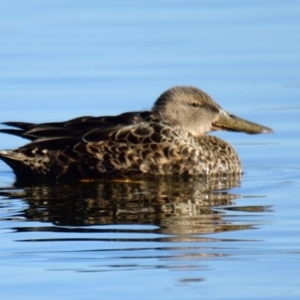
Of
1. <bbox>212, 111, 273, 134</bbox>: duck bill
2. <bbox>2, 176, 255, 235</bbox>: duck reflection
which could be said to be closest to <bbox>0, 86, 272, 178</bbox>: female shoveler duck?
<bbox>2, 176, 255, 235</bbox>: duck reflection

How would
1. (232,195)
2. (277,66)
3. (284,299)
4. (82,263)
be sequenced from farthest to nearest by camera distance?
(277,66) < (232,195) < (82,263) < (284,299)

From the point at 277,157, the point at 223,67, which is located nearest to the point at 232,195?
the point at 277,157

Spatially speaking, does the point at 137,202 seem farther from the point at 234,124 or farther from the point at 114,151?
the point at 234,124

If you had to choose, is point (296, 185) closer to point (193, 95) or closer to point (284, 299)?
point (193, 95)

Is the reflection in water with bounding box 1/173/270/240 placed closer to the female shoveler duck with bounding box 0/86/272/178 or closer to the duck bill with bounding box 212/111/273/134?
the female shoveler duck with bounding box 0/86/272/178

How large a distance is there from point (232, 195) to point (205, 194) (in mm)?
A: 271

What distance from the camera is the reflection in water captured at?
34.4 ft

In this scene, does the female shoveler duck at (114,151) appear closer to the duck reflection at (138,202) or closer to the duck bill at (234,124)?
the duck reflection at (138,202)

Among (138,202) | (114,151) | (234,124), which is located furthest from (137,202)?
(234,124)

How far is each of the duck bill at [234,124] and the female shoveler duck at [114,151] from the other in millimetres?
463

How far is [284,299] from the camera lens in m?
8.09

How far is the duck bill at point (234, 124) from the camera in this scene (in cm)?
1353

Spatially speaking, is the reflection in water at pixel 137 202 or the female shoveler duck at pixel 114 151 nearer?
the reflection in water at pixel 137 202

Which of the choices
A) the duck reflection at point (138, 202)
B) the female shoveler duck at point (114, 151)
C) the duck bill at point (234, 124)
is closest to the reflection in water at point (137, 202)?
the duck reflection at point (138, 202)
